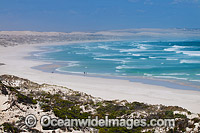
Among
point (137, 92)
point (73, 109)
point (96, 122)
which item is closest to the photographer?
point (96, 122)

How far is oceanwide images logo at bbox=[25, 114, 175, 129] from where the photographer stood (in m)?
9.16

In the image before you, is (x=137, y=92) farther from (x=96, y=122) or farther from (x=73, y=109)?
(x=96, y=122)

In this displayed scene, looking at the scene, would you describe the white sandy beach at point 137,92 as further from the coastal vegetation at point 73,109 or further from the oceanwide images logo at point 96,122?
the oceanwide images logo at point 96,122

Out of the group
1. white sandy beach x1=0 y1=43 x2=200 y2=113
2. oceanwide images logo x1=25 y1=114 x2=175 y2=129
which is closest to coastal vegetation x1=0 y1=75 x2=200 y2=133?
oceanwide images logo x1=25 y1=114 x2=175 y2=129

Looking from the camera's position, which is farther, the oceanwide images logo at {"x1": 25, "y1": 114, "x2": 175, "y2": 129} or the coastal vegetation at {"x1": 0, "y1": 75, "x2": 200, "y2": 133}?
the coastal vegetation at {"x1": 0, "y1": 75, "x2": 200, "y2": 133}

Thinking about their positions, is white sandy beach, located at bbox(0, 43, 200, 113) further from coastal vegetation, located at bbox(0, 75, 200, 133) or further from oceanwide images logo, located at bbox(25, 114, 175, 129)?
oceanwide images logo, located at bbox(25, 114, 175, 129)

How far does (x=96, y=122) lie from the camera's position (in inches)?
429

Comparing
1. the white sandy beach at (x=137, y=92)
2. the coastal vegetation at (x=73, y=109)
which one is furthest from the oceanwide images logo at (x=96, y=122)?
the white sandy beach at (x=137, y=92)

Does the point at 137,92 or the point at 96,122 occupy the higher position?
the point at 96,122

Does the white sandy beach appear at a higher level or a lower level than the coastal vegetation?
lower

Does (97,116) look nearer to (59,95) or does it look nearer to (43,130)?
(43,130)

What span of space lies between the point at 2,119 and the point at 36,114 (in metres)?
1.54

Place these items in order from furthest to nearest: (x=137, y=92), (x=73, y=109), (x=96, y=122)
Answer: (x=137, y=92) → (x=73, y=109) → (x=96, y=122)

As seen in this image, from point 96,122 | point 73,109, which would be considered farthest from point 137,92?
point 96,122
